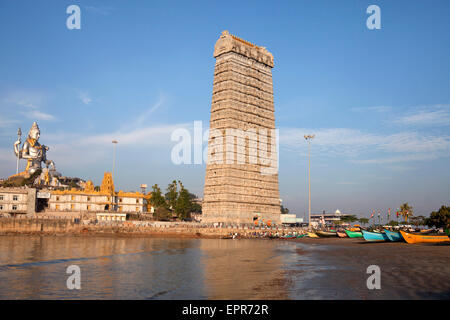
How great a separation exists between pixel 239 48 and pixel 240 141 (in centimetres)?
2175

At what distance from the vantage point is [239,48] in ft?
292

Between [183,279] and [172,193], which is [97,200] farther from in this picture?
[183,279]

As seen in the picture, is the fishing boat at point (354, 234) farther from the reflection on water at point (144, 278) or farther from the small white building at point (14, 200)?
the small white building at point (14, 200)

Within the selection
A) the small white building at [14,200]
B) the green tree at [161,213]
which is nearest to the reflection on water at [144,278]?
the small white building at [14,200]

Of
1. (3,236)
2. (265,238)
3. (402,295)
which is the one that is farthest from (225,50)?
(402,295)

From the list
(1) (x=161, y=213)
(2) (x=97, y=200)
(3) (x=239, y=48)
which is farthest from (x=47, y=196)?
(3) (x=239, y=48)

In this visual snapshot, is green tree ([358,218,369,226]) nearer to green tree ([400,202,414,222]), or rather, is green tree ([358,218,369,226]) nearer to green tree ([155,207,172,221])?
green tree ([400,202,414,222])

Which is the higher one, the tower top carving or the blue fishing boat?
the tower top carving

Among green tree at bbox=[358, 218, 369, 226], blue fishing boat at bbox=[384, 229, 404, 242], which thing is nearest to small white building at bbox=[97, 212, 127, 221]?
blue fishing boat at bbox=[384, 229, 404, 242]

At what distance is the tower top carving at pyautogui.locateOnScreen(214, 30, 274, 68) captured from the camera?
8725cm

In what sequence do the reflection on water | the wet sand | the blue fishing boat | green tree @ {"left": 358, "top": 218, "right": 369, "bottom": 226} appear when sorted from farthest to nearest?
green tree @ {"left": 358, "top": 218, "right": 369, "bottom": 226}
the blue fishing boat
the reflection on water
the wet sand

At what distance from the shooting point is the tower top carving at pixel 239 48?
87250mm

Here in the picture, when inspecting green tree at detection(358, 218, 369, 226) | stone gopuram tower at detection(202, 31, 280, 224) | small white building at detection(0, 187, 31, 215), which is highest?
stone gopuram tower at detection(202, 31, 280, 224)
